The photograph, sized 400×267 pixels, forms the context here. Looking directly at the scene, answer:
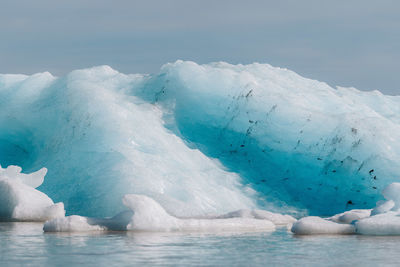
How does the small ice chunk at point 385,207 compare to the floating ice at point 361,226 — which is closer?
the floating ice at point 361,226

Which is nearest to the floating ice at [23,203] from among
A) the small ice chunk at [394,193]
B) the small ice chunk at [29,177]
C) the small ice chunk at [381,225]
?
the small ice chunk at [29,177]

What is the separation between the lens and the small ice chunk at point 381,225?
1122 centimetres

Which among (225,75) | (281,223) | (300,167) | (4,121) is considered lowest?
(281,223)

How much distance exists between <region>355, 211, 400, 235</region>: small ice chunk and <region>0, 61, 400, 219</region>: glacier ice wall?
4.89 meters

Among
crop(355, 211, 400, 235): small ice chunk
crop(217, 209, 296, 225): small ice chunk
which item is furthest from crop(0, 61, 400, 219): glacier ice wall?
crop(355, 211, 400, 235): small ice chunk

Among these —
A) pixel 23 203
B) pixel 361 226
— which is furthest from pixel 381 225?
pixel 23 203

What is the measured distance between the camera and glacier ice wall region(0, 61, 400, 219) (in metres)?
16.7

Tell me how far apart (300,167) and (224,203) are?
12.3ft

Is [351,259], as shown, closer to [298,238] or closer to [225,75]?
[298,238]

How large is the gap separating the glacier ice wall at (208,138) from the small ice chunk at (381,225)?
4890 mm

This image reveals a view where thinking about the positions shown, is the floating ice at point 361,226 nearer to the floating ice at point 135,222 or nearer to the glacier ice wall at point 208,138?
the floating ice at point 135,222

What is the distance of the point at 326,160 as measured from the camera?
19031 millimetres

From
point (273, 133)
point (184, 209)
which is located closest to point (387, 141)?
point (273, 133)

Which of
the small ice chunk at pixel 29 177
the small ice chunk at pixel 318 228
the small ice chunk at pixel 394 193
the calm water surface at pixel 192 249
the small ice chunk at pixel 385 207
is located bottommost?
the calm water surface at pixel 192 249
